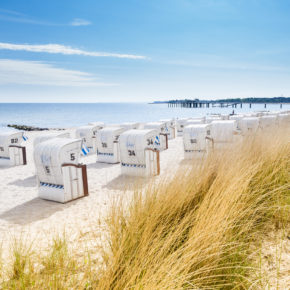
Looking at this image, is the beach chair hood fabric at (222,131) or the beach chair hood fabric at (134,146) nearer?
the beach chair hood fabric at (134,146)

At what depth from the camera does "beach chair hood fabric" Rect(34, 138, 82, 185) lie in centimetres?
800

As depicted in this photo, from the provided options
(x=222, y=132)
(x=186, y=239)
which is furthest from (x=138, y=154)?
(x=186, y=239)

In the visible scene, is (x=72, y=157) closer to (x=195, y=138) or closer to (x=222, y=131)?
(x=195, y=138)

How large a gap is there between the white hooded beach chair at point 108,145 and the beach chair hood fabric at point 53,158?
5118 millimetres

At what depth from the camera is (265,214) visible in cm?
370

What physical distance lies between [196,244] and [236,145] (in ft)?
11.2

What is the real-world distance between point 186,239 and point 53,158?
20.3 feet

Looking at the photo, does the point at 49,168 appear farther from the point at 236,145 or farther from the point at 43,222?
the point at 236,145

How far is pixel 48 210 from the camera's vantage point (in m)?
7.39

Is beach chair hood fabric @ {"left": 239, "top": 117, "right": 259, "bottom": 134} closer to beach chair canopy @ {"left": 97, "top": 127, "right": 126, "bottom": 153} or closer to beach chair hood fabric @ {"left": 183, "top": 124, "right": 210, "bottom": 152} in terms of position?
beach chair hood fabric @ {"left": 183, "top": 124, "right": 210, "bottom": 152}

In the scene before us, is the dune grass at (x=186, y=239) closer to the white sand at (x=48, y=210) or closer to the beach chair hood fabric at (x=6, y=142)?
the white sand at (x=48, y=210)

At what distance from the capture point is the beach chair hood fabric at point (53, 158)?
8.00 m

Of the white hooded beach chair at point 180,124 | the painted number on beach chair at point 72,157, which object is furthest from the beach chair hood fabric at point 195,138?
the white hooded beach chair at point 180,124

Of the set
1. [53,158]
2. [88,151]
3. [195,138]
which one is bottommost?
[88,151]
